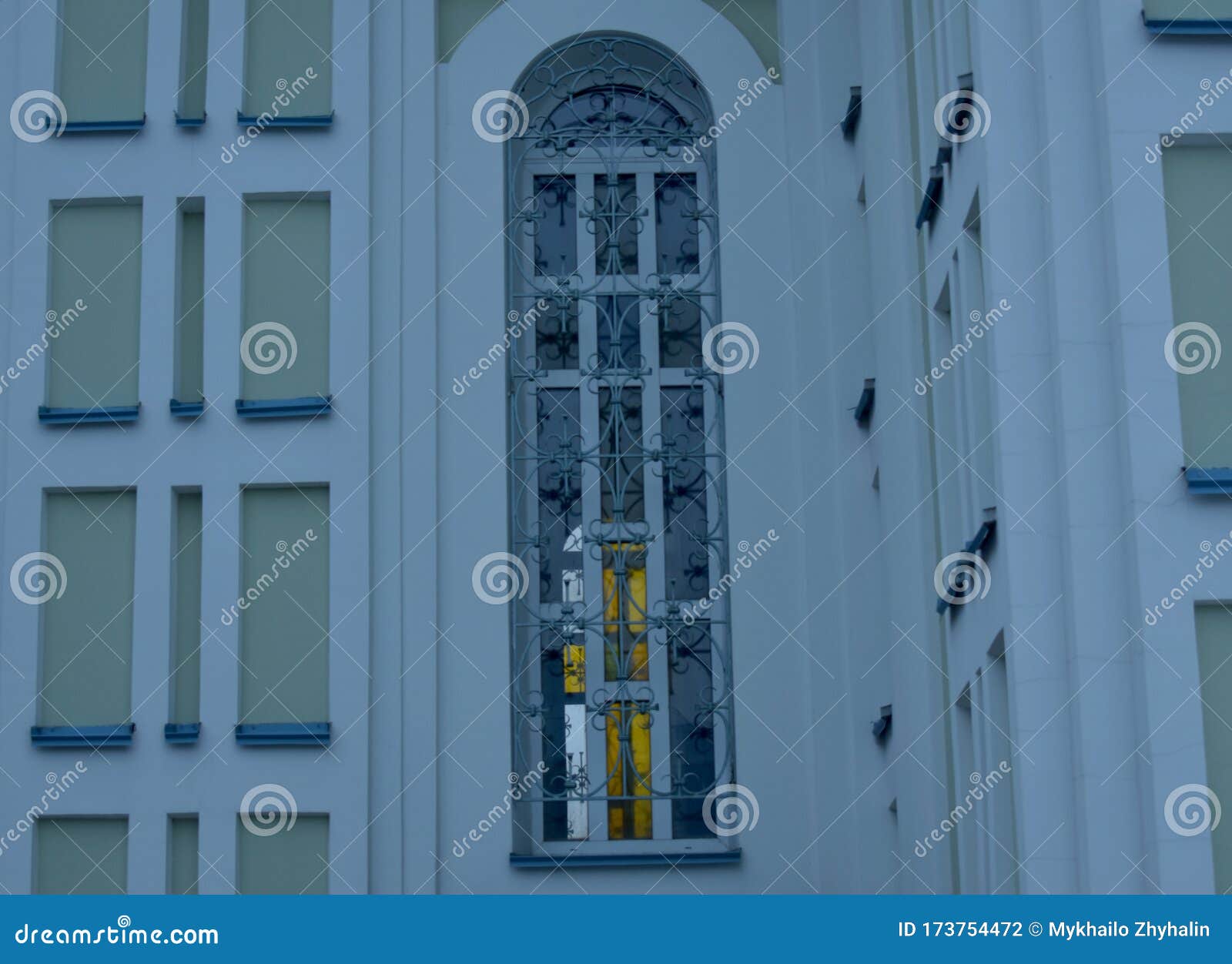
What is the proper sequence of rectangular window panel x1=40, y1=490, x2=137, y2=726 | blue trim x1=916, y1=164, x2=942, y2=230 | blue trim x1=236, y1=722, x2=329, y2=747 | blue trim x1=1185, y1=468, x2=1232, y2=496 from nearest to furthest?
1. blue trim x1=1185, y1=468, x2=1232, y2=496
2. blue trim x1=916, y1=164, x2=942, y2=230
3. blue trim x1=236, y1=722, x2=329, y2=747
4. rectangular window panel x1=40, y1=490, x2=137, y2=726

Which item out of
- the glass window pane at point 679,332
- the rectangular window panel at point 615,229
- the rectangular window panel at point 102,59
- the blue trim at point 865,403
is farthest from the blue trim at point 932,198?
the rectangular window panel at point 102,59

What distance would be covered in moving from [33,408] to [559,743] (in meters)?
3.69

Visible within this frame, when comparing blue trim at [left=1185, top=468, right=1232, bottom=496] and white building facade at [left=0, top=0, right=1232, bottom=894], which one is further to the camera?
white building facade at [left=0, top=0, right=1232, bottom=894]

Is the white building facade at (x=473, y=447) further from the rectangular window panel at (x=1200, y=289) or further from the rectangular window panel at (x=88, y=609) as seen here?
the rectangular window panel at (x=1200, y=289)

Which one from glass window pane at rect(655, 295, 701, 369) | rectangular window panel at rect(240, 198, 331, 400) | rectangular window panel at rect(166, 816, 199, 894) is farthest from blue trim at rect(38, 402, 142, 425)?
glass window pane at rect(655, 295, 701, 369)

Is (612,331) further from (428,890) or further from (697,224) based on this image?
(428,890)

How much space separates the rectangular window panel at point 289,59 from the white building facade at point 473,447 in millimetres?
24

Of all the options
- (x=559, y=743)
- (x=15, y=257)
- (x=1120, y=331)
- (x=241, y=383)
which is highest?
(x=15, y=257)

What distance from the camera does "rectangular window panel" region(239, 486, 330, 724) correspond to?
1217cm

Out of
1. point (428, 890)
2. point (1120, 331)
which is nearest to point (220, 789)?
point (428, 890)

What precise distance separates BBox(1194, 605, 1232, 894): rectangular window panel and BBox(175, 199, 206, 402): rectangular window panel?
6.55 m

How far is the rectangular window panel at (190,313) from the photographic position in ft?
42.0

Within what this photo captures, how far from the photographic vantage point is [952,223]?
10.1 metres

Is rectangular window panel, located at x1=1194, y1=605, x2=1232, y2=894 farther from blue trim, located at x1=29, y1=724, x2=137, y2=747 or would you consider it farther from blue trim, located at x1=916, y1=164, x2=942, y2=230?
blue trim, located at x1=29, y1=724, x2=137, y2=747
